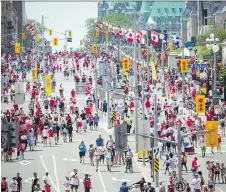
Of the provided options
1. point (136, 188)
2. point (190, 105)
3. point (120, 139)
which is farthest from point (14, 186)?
point (190, 105)

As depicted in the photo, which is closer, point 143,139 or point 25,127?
point 143,139

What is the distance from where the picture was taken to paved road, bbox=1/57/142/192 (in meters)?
46.6

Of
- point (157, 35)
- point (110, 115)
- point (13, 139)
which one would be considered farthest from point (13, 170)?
point (157, 35)

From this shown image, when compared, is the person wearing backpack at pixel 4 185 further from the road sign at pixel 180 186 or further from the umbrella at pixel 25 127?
the umbrella at pixel 25 127

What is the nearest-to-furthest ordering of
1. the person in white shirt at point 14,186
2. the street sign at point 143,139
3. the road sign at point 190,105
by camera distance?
the person in white shirt at point 14,186, the street sign at point 143,139, the road sign at point 190,105

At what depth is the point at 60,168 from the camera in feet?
167

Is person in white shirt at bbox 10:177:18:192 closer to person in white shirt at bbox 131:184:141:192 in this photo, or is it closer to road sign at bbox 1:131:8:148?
road sign at bbox 1:131:8:148

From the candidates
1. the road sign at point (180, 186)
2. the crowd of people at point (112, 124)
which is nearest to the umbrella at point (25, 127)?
the crowd of people at point (112, 124)

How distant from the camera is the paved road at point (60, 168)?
153 feet

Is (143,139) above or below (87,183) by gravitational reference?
above

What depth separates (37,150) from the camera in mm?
56344

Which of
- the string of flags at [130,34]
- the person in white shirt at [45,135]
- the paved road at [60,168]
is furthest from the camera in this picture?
the string of flags at [130,34]

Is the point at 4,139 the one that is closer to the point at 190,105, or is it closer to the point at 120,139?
the point at 120,139

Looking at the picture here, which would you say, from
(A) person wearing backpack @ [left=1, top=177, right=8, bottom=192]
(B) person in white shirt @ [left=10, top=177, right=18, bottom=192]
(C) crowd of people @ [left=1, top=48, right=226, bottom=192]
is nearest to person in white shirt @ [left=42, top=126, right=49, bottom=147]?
(C) crowd of people @ [left=1, top=48, right=226, bottom=192]
